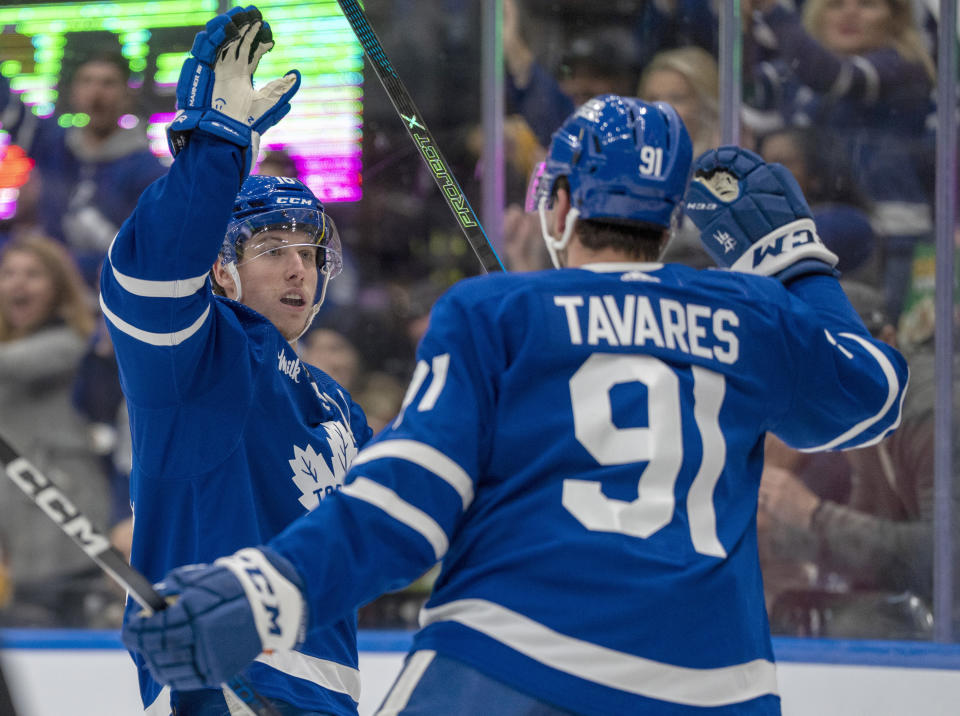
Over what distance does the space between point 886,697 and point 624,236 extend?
7.95 ft

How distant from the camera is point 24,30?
16.6ft

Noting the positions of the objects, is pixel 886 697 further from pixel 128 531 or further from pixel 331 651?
pixel 128 531

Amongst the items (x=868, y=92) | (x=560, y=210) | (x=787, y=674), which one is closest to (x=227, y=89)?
(x=560, y=210)

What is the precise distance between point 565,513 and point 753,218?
2.23 feet

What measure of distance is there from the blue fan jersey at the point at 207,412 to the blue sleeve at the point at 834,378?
69 centimetres

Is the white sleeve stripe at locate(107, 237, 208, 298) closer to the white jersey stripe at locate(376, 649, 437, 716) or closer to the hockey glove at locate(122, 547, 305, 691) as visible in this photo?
the hockey glove at locate(122, 547, 305, 691)

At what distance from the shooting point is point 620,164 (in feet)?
4.71

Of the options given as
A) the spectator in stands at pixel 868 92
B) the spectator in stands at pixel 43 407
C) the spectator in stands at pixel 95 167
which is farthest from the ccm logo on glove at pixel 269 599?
the spectator in stands at pixel 95 167

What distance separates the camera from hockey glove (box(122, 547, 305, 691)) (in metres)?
1.19

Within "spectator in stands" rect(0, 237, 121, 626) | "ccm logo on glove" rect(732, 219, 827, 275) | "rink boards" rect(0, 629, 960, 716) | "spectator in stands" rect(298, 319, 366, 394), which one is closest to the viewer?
"ccm logo on glove" rect(732, 219, 827, 275)

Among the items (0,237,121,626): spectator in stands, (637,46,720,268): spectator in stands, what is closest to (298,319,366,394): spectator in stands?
(0,237,121,626): spectator in stands

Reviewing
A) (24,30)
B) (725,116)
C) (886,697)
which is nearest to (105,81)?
(24,30)

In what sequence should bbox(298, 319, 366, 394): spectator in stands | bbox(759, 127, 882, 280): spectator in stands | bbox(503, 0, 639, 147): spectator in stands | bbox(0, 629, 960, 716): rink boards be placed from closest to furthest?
1. bbox(0, 629, 960, 716): rink boards
2. bbox(759, 127, 882, 280): spectator in stands
3. bbox(503, 0, 639, 147): spectator in stands
4. bbox(298, 319, 366, 394): spectator in stands

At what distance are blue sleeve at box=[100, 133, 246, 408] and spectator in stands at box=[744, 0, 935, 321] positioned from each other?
315 cm
